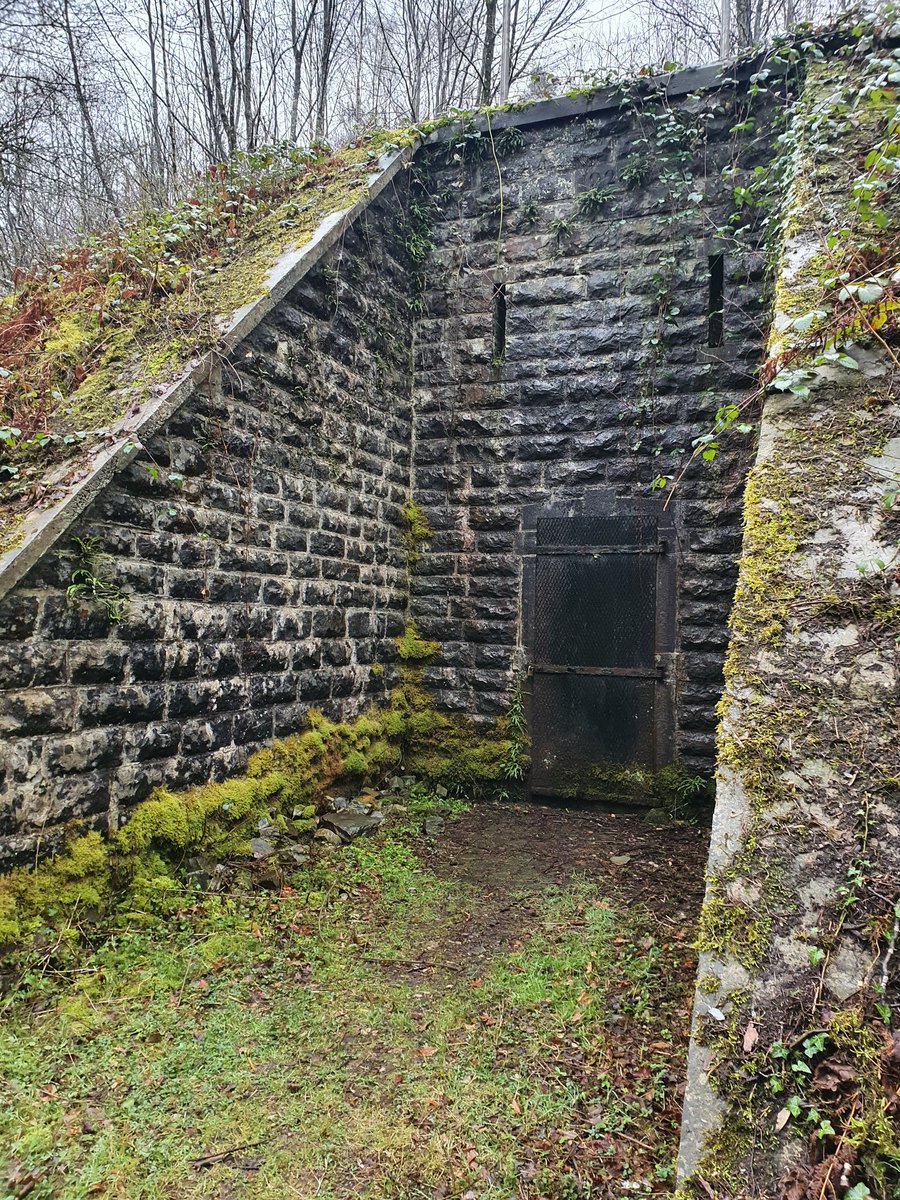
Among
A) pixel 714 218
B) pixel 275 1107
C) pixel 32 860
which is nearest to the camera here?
pixel 275 1107

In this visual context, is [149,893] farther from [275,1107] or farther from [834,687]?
[834,687]

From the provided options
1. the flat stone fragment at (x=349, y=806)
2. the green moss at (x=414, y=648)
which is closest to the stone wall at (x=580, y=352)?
the green moss at (x=414, y=648)

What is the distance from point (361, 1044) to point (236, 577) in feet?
8.68

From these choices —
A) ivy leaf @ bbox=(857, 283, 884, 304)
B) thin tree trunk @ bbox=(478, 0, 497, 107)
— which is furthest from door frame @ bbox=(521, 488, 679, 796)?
thin tree trunk @ bbox=(478, 0, 497, 107)

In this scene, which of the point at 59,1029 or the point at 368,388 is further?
the point at 368,388

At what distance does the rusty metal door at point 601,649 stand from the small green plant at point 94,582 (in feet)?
11.3

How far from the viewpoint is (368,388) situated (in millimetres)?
5887

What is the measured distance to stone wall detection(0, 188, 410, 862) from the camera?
3195 millimetres

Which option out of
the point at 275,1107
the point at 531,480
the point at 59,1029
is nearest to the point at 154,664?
the point at 59,1029

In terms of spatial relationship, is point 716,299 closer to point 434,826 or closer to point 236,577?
point 236,577

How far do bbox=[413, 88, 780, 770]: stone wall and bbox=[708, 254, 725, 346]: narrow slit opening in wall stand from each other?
0.12 ft

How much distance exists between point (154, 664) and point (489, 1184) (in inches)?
107

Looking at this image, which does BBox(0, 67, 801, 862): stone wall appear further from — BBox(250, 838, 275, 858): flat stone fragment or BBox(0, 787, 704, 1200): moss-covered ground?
BBox(0, 787, 704, 1200): moss-covered ground

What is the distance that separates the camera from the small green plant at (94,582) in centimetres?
329
